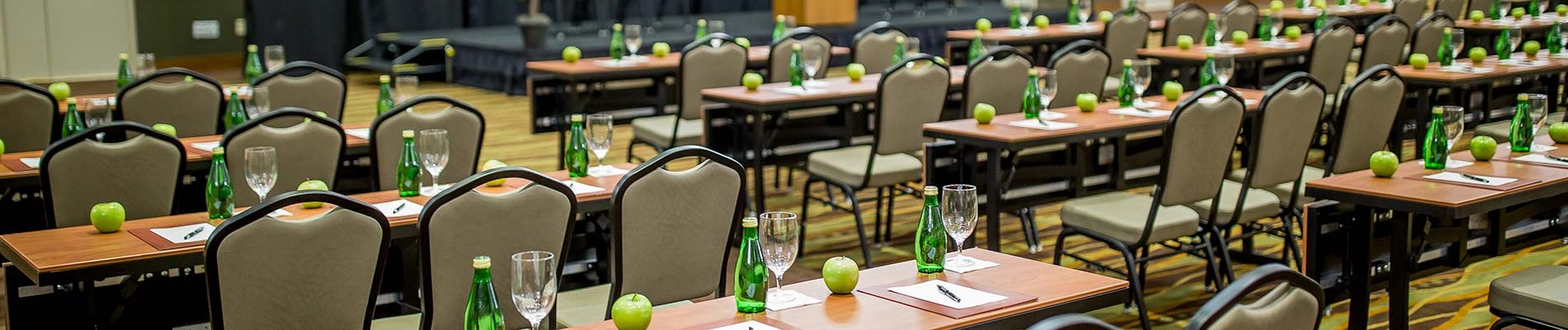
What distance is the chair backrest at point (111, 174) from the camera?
445 cm

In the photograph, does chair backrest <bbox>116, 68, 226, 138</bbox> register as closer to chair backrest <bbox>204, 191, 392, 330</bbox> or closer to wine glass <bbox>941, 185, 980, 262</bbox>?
chair backrest <bbox>204, 191, 392, 330</bbox>

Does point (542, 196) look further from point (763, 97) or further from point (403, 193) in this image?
point (763, 97)

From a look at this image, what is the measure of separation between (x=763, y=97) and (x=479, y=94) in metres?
6.56

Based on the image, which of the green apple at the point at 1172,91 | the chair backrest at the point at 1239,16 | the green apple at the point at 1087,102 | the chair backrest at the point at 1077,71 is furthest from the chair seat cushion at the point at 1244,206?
the chair backrest at the point at 1239,16

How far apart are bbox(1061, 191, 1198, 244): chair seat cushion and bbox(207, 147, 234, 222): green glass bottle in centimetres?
267

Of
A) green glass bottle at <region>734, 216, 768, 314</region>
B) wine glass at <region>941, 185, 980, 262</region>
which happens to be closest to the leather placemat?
wine glass at <region>941, 185, 980, 262</region>

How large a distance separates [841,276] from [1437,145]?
234 cm

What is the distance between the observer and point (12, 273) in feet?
14.0

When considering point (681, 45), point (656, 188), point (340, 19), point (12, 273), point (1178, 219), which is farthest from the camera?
point (340, 19)

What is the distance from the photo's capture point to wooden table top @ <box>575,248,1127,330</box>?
2893 millimetres

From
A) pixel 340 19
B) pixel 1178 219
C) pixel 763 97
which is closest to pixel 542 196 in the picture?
pixel 1178 219

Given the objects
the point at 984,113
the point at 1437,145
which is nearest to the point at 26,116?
the point at 984,113

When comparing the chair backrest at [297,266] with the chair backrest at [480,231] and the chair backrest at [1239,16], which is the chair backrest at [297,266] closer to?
the chair backrest at [480,231]

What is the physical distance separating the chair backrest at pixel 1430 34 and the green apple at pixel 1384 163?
4.43 metres
